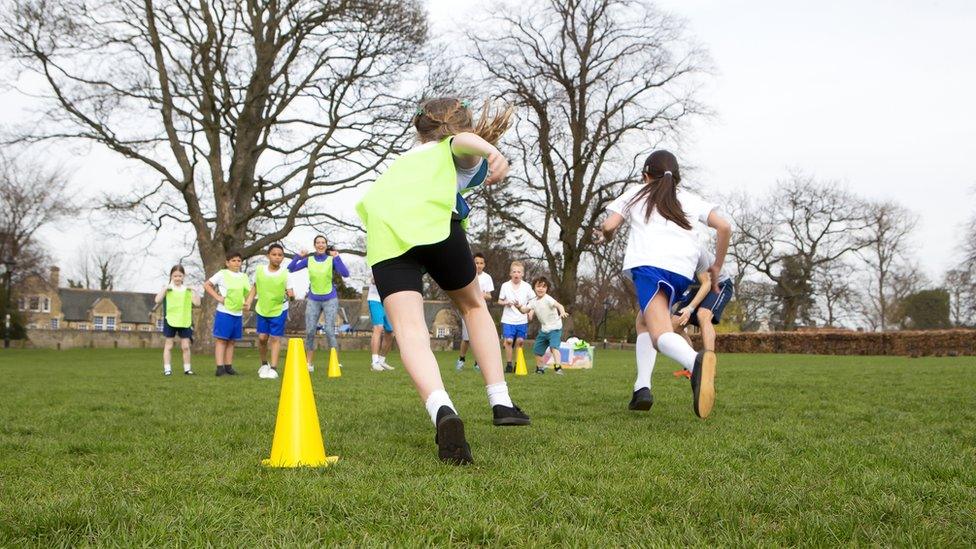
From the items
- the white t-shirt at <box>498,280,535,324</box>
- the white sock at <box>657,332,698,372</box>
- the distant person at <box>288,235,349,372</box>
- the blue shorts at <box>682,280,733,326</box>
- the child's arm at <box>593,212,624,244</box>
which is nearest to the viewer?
the white sock at <box>657,332,698,372</box>

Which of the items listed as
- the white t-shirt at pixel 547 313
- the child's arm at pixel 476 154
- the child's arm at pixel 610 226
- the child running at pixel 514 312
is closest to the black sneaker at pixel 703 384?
the child's arm at pixel 610 226

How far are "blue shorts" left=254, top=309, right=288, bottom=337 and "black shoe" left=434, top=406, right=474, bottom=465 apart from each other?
8.37m

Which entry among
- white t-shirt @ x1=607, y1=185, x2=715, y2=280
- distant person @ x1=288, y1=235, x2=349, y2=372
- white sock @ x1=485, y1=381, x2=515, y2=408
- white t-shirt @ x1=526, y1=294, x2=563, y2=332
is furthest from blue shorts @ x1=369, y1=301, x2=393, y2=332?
white sock @ x1=485, y1=381, x2=515, y2=408

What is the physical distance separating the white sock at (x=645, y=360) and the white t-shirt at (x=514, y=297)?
287 inches

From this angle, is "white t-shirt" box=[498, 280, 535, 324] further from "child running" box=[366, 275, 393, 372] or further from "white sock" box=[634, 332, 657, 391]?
"white sock" box=[634, 332, 657, 391]

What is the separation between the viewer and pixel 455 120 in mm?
4020

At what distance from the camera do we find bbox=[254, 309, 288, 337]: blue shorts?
37.6 ft

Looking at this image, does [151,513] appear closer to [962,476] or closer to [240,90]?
[962,476]

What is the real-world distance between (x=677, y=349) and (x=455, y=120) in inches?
82.9

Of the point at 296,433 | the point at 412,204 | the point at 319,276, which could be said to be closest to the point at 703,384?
the point at 412,204

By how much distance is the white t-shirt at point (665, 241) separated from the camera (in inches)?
209

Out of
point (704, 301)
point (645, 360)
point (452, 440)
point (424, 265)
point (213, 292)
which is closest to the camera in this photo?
point (452, 440)

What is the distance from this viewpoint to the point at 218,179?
25.2 m

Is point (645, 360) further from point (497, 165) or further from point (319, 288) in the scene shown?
point (319, 288)
